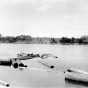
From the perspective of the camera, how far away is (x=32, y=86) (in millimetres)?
7770

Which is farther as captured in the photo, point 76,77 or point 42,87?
point 76,77

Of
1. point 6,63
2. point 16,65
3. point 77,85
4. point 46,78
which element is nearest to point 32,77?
point 46,78

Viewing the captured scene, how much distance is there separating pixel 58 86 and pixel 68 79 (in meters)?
1.51

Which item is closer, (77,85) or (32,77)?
(77,85)

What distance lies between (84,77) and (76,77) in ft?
1.29

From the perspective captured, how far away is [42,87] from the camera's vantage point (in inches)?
299

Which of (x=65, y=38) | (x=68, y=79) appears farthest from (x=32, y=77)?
(x=65, y=38)

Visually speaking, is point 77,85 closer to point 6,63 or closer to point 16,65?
point 16,65

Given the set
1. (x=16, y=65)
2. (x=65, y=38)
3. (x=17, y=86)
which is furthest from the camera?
(x=65, y=38)

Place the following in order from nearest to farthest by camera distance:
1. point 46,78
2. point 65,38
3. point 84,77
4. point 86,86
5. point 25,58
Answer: point 86,86 → point 84,77 → point 46,78 → point 25,58 → point 65,38

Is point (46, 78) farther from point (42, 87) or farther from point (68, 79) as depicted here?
point (42, 87)

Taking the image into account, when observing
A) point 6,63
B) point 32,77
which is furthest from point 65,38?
point 32,77

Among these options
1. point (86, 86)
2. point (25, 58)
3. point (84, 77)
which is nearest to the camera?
point (86, 86)

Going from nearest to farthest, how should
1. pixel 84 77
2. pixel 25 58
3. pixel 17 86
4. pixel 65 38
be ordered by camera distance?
pixel 17 86 → pixel 84 77 → pixel 25 58 → pixel 65 38
